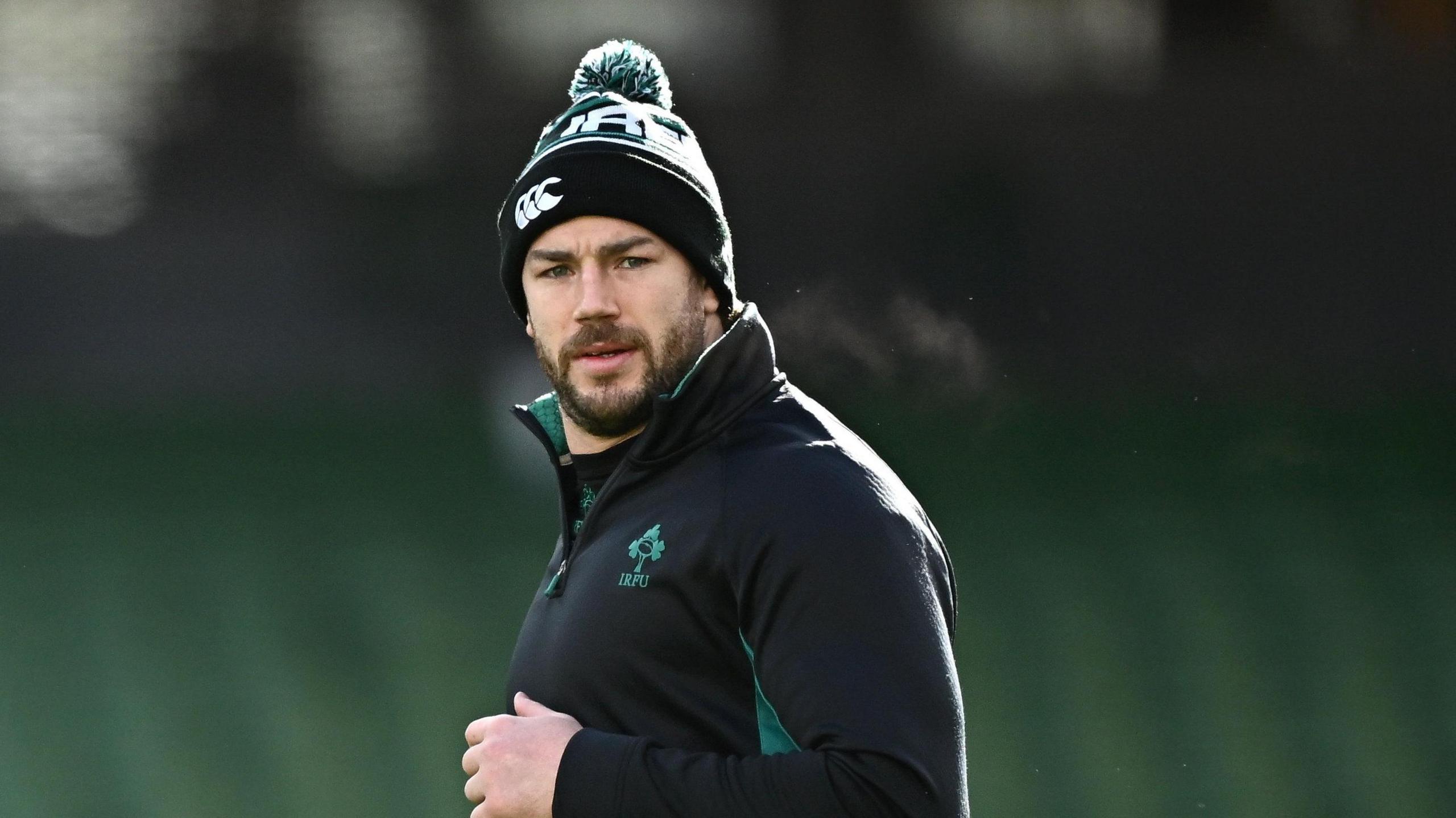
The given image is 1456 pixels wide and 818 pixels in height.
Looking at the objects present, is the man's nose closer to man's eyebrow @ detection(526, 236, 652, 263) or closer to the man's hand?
man's eyebrow @ detection(526, 236, 652, 263)

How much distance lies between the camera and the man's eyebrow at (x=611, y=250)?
4.90ft

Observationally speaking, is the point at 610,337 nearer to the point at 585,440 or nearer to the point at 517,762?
the point at 585,440

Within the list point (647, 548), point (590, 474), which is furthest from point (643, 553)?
point (590, 474)

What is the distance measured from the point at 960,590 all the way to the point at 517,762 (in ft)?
7.86

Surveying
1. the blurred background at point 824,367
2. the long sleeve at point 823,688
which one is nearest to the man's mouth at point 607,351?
the long sleeve at point 823,688

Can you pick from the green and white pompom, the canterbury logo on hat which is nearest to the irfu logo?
the canterbury logo on hat

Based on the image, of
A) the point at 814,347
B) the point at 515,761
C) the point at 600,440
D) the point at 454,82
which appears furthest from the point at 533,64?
the point at 515,761

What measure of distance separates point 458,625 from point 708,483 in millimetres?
2499

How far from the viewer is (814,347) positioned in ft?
11.9

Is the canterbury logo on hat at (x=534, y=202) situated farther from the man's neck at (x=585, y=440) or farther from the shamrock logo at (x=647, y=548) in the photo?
the shamrock logo at (x=647, y=548)

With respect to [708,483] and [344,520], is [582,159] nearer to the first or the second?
[708,483]

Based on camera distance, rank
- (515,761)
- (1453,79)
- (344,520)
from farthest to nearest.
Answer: (344,520), (1453,79), (515,761)

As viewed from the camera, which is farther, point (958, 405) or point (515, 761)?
point (958, 405)

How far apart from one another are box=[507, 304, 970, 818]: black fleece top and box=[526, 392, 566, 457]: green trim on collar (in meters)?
0.20
